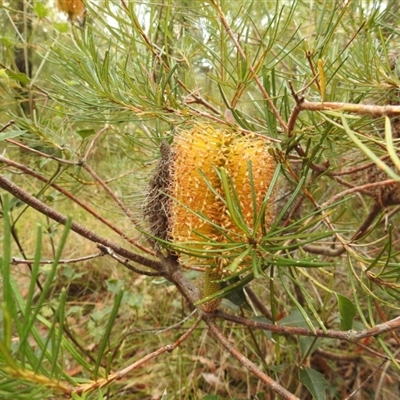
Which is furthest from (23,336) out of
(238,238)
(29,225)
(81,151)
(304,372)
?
(29,225)

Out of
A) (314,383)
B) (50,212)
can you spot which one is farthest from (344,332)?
(50,212)

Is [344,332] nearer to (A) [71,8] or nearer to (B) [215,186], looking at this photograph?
(B) [215,186]

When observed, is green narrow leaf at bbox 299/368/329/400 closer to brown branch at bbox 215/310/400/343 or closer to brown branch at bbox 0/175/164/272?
brown branch at bbox 215/310/400/343

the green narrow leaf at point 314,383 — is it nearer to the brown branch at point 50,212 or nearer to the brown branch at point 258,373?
the brown branch at point 258,373

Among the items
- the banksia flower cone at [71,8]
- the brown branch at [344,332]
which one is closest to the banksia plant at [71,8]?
the banksia flower cone at [71,8]

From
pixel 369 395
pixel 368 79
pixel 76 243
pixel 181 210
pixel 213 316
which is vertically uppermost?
pixel 368 79

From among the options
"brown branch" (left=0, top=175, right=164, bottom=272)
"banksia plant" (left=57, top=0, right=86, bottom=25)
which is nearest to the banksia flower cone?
"banksia plant" (left=57, top=0, right=86, bottom=25)

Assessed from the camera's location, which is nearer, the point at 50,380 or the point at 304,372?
the point at 50,380

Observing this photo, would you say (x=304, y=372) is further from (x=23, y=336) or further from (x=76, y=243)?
(x=76, y=243)
